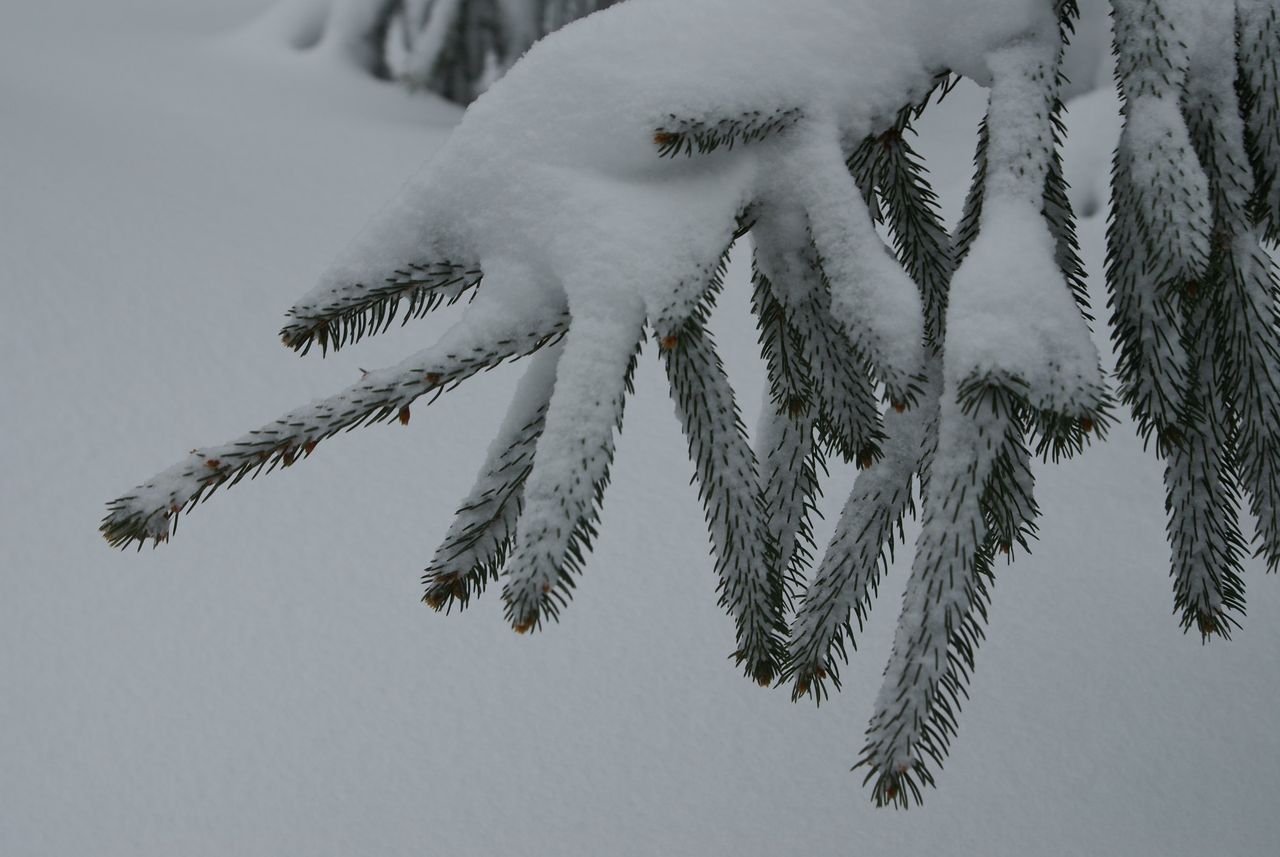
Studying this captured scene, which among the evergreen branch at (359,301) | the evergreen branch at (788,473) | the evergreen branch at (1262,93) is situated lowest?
the evergreen branch at (359,301)

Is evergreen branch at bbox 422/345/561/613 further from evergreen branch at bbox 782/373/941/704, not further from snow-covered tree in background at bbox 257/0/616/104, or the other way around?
snow-covered tree in background at bbox 257/0/616/104

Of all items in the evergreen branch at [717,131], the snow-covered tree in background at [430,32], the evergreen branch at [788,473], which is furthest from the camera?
the snow-covered tree in background at [430,32]

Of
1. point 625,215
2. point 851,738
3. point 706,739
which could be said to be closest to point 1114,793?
point 851,738

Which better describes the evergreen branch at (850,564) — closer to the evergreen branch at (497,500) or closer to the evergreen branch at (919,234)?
the evergreen branch at (919,234)

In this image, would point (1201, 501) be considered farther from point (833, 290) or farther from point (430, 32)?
point (430, 32)

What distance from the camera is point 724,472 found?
0.81 m

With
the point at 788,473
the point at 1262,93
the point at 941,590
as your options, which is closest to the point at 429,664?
the point at 788,473

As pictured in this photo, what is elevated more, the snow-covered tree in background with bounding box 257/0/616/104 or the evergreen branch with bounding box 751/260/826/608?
the snow-covered tree in background with bounding box 257/0/616/104

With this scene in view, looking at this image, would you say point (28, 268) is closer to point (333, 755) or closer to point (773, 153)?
point (333, 755)

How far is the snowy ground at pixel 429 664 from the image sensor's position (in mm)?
2064

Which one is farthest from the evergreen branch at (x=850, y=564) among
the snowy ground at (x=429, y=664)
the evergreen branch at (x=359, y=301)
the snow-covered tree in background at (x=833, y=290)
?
the snowy ground at (x=429, y=664)

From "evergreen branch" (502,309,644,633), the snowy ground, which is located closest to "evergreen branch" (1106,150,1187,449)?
"evergreen branch" (502,309,644,633)

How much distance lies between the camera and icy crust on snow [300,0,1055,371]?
0.79 m

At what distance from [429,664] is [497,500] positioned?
1.64 metres
